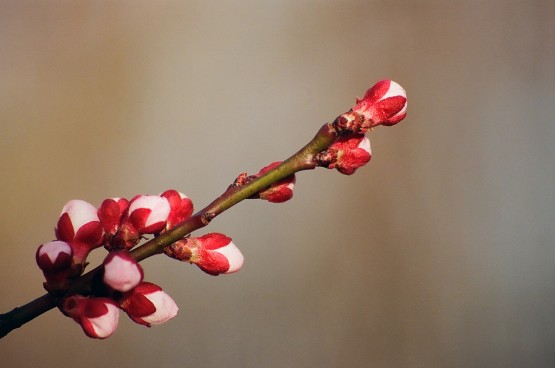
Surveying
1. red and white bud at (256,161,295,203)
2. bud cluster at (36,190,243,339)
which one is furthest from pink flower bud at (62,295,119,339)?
red and white bud at (256,161,295,203)

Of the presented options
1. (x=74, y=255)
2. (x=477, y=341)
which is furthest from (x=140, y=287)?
(x=477, y=341)

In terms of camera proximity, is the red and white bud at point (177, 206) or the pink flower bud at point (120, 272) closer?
the pink flower bud at point (120, 272)

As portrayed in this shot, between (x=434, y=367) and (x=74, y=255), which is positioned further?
(x=434, y=367)

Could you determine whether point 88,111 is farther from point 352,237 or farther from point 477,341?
point 477,341

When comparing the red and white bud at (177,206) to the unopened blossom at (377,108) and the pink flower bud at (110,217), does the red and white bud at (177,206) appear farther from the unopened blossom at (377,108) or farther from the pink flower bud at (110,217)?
the unopened blossom at (377,108)

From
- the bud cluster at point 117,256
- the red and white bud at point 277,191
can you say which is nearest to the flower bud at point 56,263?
the bud cluster at point 117,256

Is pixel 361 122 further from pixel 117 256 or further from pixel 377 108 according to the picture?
pixel 117 256

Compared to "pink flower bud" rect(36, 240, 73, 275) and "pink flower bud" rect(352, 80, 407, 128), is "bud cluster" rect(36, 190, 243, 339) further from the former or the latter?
"pink flower bud" rect(352, 80, 407, 128)
